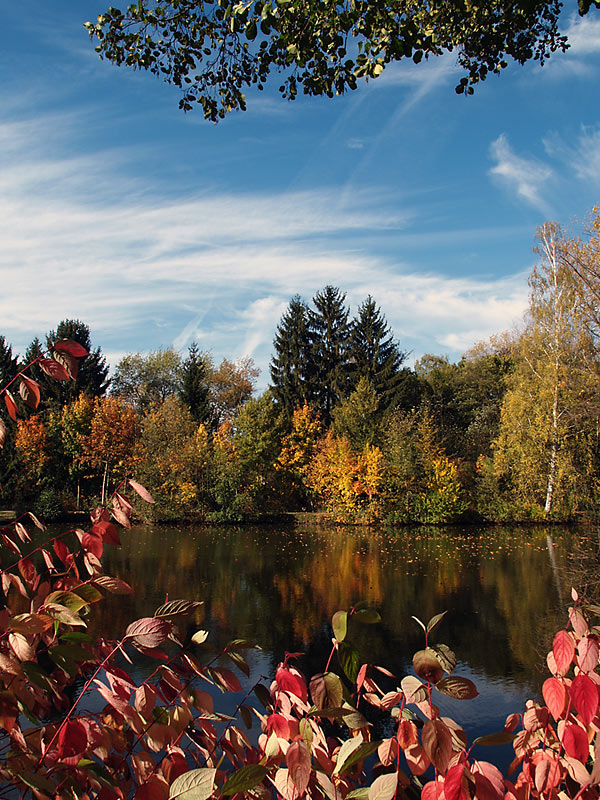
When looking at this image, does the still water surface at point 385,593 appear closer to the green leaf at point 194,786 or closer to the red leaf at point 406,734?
the red leaf at point 406,734

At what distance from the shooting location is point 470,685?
1.19 metres

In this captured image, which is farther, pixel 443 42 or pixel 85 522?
pixel 85 522

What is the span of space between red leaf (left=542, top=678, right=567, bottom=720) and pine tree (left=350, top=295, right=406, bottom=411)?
93.7 ft

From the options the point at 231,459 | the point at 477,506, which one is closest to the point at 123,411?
the point at 231,459

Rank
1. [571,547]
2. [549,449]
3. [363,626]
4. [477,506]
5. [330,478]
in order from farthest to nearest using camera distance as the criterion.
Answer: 1. [330,478]
2. [477,506]
3. [549,449]
4. [571,547]
5. [363,626]

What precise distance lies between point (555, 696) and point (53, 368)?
48.8 inches

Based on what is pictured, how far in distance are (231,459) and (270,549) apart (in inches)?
309

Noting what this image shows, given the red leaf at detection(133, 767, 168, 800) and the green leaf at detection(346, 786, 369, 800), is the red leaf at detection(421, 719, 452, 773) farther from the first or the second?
the red leaf at detection(133, 767, 168, 800)

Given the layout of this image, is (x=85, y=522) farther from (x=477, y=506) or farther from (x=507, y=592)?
(x=507, y=592)

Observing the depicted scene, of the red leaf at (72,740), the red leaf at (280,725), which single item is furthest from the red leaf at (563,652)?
the red leaf at (72,740)

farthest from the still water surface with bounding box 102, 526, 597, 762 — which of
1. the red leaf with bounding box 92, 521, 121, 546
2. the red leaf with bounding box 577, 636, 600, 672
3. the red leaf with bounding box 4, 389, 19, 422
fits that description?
the red leaf with bounding box 4, 389, 19, 422

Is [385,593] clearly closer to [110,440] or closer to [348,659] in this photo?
[348,659]

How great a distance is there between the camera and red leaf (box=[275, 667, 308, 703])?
4.00ft

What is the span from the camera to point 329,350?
109 ft
